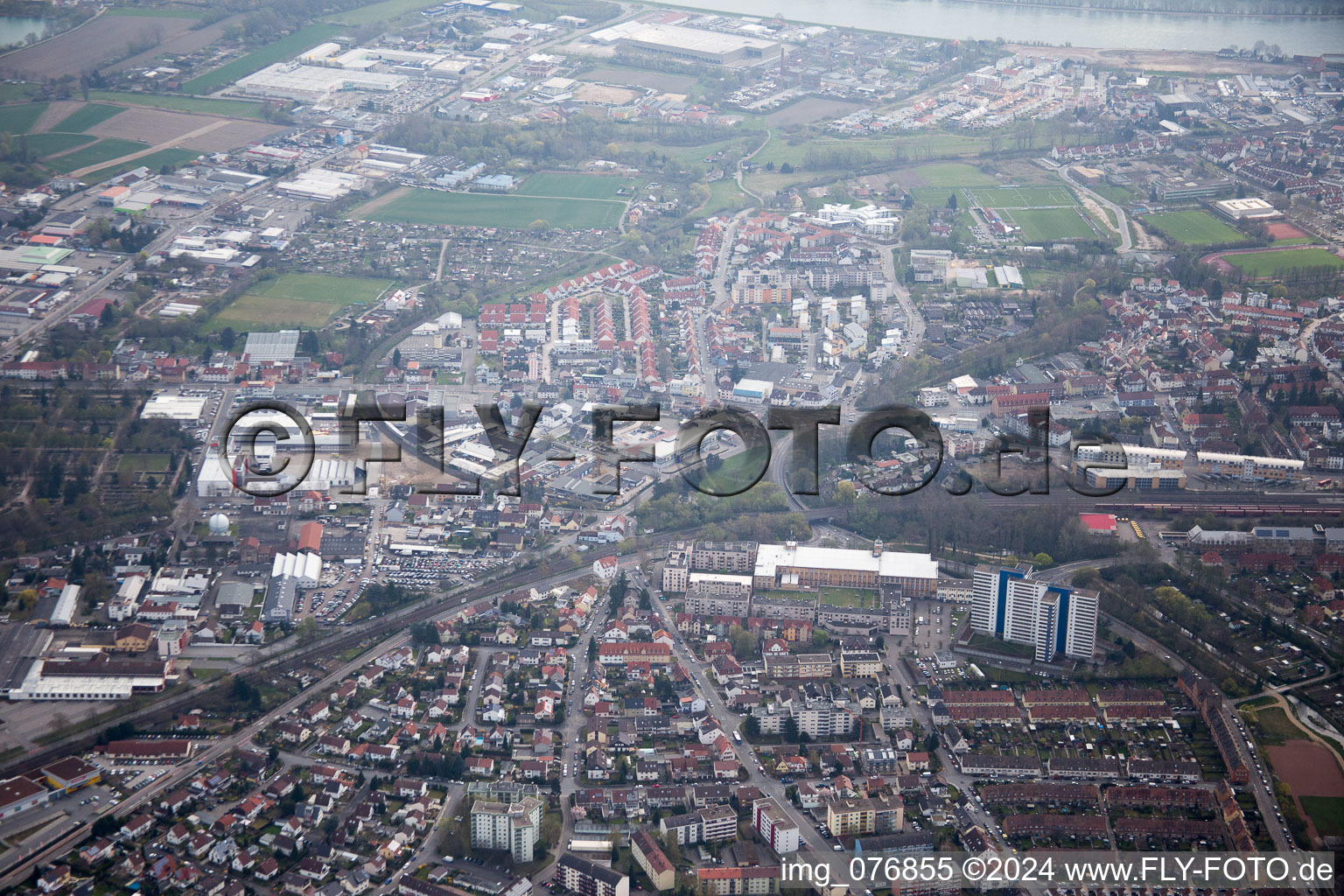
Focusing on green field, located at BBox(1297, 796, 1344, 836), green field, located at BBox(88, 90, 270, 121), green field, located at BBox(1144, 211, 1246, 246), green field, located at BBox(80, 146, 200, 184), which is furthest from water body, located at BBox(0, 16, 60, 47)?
green field, located at BBox(1297, 796, 1344, 836)

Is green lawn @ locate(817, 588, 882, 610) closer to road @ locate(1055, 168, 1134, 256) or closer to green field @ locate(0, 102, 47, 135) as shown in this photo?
road @ locate(1055, 168, 1134, 256)

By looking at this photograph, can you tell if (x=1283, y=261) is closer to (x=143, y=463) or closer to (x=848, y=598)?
(x=848, y=598)

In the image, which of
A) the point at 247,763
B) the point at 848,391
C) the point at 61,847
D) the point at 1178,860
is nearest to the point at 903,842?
the point at 1178,860

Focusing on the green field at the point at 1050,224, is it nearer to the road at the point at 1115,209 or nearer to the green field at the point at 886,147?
the road at the point at 1115,209

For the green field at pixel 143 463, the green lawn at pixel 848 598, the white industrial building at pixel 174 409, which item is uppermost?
the white industrial building at pixel 174 409

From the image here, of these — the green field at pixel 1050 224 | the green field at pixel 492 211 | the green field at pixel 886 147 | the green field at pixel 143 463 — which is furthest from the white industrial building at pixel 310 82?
the green field at pixel 143 463
